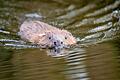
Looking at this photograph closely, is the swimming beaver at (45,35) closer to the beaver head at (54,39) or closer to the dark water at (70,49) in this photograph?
the beaver head at (54,39)

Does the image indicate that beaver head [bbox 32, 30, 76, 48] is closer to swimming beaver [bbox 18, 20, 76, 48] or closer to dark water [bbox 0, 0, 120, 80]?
swimming beaver [bbox 18, 20, 76, 48]

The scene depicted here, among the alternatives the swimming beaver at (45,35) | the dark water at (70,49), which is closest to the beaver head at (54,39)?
the swimming beaver at (45,35)

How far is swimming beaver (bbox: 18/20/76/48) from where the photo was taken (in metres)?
7.82

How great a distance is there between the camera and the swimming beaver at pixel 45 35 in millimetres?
7824

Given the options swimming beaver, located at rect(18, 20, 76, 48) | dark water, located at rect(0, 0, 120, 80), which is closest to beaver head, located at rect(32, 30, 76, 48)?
swimming beaver, located at rect(18, 20, 76, 48)

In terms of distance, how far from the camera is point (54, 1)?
472 inches

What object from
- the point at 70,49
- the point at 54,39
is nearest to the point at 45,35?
the point at 54,39

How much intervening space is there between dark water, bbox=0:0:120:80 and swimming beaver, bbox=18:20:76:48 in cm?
22

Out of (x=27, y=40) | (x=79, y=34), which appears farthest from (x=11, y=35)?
(x=79, y=34)

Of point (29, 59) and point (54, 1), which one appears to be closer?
point (29, 59)

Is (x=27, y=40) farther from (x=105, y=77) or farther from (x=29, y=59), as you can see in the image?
(x=105, y=77)

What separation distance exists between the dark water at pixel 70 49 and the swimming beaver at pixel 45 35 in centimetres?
22

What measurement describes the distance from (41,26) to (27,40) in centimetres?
52

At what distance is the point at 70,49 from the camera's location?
7297 millimetres
